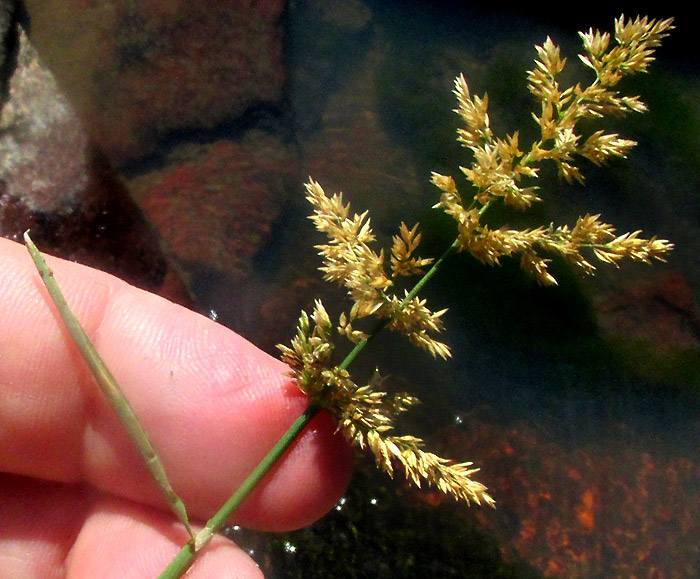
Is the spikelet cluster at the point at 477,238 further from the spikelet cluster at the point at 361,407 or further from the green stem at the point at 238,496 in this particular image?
the green stem at the point at 238,496

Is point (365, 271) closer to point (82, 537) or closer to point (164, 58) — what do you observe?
point (82, 537)

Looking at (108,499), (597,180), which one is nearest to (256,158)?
(597,180)

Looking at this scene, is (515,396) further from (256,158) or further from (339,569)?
(256,158)

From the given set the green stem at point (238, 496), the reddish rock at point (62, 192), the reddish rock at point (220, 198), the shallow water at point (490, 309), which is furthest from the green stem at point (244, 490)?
the reddish rock at point (220, 198)

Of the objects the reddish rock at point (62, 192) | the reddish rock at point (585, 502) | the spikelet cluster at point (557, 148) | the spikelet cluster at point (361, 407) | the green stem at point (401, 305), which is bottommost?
the reddish rock at point (62, 192)

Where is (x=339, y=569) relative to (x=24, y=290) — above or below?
below
